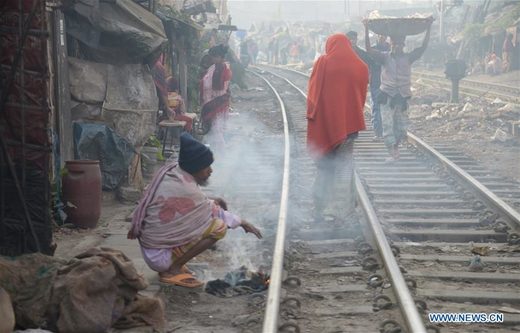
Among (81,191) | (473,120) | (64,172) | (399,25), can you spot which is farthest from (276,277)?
(473,120)

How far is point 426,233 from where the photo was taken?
7.68 meters

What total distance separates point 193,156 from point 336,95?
8.72ft

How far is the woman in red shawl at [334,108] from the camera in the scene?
26.6 feet

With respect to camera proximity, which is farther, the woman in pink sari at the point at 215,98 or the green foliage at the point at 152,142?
the woman in pink sari at the point at 215,98

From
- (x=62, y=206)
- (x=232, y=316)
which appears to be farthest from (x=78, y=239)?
(x=232, y=316)

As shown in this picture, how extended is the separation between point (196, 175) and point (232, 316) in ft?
3.80

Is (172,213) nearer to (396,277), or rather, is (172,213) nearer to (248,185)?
(396,277)

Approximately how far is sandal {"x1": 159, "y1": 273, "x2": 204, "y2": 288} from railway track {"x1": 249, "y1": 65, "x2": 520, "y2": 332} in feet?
2.39

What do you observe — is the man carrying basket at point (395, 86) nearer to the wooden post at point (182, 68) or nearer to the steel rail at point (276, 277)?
the steel rail at point (276, 277)

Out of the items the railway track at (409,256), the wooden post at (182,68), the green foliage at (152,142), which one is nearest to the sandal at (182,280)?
the railway track at (409,256)

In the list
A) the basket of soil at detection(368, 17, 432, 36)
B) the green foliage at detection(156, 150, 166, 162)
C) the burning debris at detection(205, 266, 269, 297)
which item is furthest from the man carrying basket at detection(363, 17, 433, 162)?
the burning debris at detection(205, 266, 269, 297)

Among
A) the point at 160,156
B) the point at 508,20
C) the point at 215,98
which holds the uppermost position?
the point at 508,20

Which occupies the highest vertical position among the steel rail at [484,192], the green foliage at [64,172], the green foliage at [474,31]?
the green foliage at [474,31]

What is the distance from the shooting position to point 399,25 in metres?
12.3
